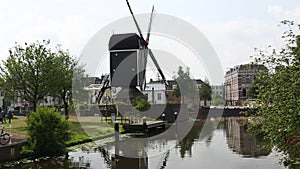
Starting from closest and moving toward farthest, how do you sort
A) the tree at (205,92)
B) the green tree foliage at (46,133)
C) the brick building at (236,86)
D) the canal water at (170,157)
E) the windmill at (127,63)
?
the canal water at (170,157), the green tree foliage at (46,133), the windmill at (127,63), the tree at (205,92), the brick building at (236,86)

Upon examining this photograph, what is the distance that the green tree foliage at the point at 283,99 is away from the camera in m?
9.48

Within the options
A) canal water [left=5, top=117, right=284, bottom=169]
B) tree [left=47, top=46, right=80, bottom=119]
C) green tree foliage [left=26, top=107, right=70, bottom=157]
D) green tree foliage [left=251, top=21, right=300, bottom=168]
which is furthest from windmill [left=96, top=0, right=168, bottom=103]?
green tree foliage [left=251, top=21, right=300, bottom=168]

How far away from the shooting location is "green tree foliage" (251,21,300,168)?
31.1 feet

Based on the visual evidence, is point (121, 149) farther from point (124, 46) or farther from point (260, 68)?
point (124, 46)

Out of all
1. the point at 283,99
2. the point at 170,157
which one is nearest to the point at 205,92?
the point at 170,157

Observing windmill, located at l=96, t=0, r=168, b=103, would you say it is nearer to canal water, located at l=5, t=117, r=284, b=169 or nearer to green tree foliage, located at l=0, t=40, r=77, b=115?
green tree foliage, located at l=0, t=40, r=77, b=115

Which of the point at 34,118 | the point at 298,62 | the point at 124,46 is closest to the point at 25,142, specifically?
the point at 34,118

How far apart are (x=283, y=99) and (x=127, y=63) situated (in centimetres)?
3745

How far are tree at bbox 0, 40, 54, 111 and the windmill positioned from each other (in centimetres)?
1498

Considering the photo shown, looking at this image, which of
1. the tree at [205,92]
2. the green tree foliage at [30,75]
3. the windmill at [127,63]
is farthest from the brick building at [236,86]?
the green tree foliage at [30,75]

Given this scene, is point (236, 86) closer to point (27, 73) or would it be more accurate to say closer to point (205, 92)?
point (205, 92)

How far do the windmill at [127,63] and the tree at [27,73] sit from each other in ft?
49.1

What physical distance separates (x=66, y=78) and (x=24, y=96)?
601 centimetres

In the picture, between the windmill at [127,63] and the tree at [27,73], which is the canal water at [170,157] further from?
the windmill at [127,63]
